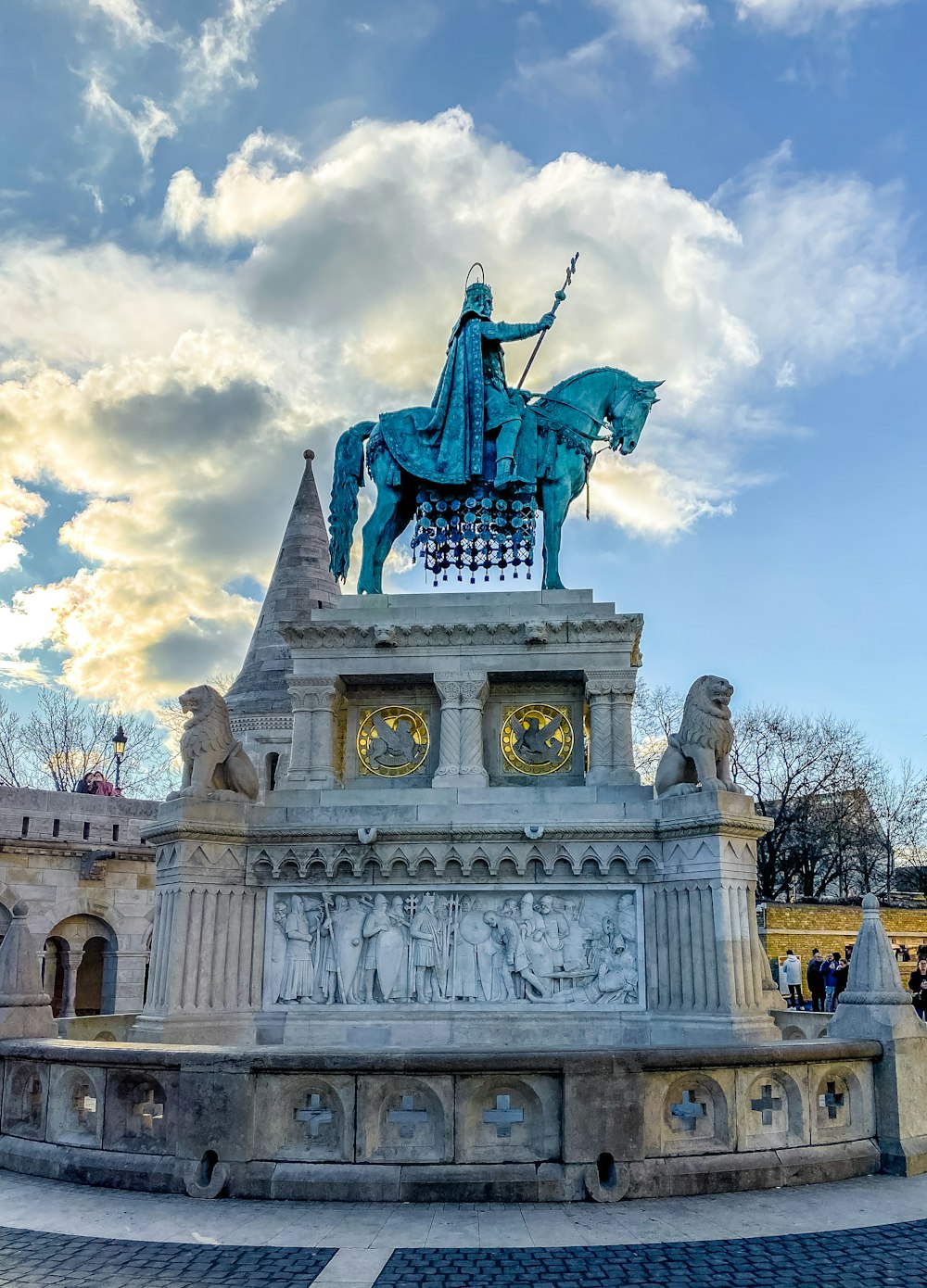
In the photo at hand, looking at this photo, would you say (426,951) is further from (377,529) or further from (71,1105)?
(377,529)

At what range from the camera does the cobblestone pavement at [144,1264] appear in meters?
6.35

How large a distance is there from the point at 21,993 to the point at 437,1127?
5.56 m

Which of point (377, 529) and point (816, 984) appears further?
point (816, 984)

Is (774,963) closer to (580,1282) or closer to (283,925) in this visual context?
(283,925)

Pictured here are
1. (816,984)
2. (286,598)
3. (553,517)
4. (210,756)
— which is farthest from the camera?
(286,598)

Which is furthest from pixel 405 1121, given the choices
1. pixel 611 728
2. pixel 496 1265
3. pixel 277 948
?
pixel 611 728

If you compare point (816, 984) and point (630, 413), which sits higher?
point (630, 413)

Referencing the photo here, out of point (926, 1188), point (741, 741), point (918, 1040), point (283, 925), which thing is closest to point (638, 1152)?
point (926, 1188)

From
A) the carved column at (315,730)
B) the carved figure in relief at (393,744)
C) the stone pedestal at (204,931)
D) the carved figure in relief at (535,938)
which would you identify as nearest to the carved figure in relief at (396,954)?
the carved figure in relief at (535,938)

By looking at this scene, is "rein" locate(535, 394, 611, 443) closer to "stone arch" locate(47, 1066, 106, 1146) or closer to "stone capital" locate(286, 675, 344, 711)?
"stone capital" locate(286, 675, 344, 711)

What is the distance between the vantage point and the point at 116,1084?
8.87m

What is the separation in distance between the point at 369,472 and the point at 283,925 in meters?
7.88

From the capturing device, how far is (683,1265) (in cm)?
665

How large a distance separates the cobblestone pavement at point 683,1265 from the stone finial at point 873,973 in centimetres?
310
